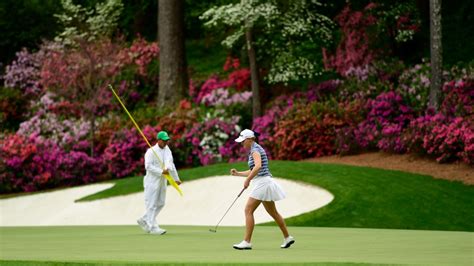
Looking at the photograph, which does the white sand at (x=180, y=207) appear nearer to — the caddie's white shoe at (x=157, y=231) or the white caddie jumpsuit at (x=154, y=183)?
the white caddie jumpsuit at (x=154, y=183)

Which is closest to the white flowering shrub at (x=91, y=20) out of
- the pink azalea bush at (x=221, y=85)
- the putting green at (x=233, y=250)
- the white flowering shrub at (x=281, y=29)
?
the pink azalea bush at (x=221, y=85)

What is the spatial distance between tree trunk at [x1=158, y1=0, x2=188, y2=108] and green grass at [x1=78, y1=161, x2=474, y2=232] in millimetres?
12006

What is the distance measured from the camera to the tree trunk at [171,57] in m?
36.4

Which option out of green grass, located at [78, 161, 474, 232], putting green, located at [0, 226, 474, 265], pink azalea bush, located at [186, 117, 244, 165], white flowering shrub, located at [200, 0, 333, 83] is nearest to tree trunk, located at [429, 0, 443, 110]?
green grass, located at [78, 161, 474, 232]

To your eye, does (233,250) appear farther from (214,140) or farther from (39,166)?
(39,166)

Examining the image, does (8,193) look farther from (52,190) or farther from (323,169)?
(323,169)

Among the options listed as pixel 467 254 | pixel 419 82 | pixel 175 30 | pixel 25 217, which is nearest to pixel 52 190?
pixel 25 217

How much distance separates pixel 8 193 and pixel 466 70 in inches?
575

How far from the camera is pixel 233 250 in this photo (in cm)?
1366

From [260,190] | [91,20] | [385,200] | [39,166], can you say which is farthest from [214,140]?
[260,190]

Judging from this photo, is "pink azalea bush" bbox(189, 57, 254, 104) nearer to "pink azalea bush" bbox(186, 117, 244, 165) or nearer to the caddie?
"pink azalea bush" bbox(186, 117, 244, 165)

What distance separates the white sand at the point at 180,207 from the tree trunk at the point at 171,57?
9357 mm

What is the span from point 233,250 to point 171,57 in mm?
23534

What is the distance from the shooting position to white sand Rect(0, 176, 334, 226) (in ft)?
75.6
